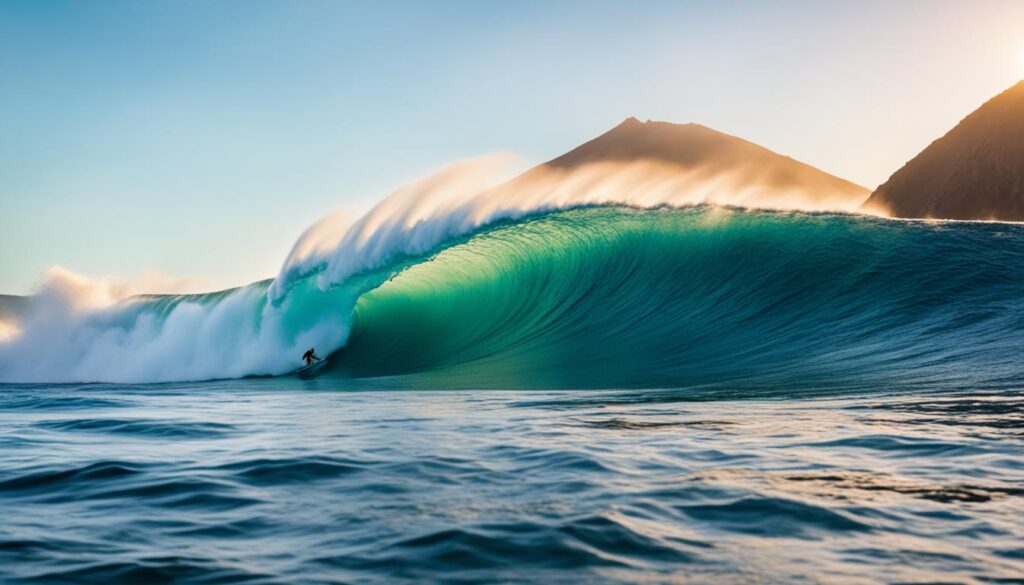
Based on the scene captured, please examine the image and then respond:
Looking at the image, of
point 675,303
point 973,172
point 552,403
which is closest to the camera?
point 552,403

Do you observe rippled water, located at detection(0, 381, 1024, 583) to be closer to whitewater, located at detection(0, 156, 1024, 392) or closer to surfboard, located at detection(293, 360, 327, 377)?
whitewater, located at detection(0, 156, 1024, 392)

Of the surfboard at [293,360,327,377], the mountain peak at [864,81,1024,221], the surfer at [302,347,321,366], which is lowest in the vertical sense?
the surfboard at [293,360,327,377]

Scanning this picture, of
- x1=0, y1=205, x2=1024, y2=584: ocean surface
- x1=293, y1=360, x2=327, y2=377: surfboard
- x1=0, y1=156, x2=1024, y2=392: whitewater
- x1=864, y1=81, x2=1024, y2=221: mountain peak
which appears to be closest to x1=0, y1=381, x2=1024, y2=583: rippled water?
x1=0, y1=205, x2=1024, y2=584: ocean surface

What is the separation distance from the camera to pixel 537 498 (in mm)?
3521

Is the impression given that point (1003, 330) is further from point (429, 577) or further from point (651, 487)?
point (429, 577)

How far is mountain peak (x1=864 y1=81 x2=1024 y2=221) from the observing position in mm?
83875

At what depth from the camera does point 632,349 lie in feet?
42.5

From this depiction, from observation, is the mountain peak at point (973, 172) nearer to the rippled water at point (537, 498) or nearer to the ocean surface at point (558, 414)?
the ocean surface at point (558, 414)

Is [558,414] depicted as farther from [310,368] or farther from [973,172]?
[973,172]

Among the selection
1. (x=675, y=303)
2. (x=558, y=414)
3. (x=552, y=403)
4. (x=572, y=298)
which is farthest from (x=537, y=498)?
(x=572, y=298)

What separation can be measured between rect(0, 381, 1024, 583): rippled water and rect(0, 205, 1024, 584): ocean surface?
2cm

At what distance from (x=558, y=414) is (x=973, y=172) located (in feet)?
304

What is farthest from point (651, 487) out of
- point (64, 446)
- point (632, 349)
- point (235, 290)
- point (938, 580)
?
point (235, 290)

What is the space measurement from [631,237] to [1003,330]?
315 inches
